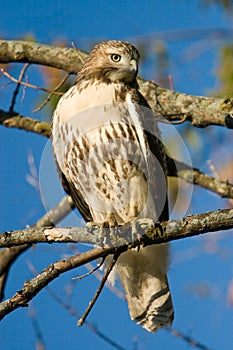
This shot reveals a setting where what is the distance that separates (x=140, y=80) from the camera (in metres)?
5.53

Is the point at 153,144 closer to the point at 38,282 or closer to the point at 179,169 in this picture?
the point at 179,169

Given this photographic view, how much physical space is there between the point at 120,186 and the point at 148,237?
0.85 m

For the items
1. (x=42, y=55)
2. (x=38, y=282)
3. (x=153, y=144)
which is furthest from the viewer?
(x=42, y=55)

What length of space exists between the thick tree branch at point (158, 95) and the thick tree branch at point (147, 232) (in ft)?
3.99

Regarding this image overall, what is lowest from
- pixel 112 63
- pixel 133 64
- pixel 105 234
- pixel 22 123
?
pixel 105 234

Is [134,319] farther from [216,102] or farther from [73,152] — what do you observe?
[216,102]

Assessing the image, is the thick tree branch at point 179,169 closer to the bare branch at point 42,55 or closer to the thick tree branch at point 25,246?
the bare branch at point 42,55

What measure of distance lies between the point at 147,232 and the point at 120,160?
33.4 inches

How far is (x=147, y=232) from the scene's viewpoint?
3.89 metres

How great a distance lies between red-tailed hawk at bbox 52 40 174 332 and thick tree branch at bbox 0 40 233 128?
313 mm

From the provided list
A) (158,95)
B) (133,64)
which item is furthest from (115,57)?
(158,95)

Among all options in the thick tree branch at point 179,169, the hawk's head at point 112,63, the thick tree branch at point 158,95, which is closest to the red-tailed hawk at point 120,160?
the hawk's head at point 112,63

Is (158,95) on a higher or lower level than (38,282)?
higher

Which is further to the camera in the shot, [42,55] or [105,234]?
[42,55]
